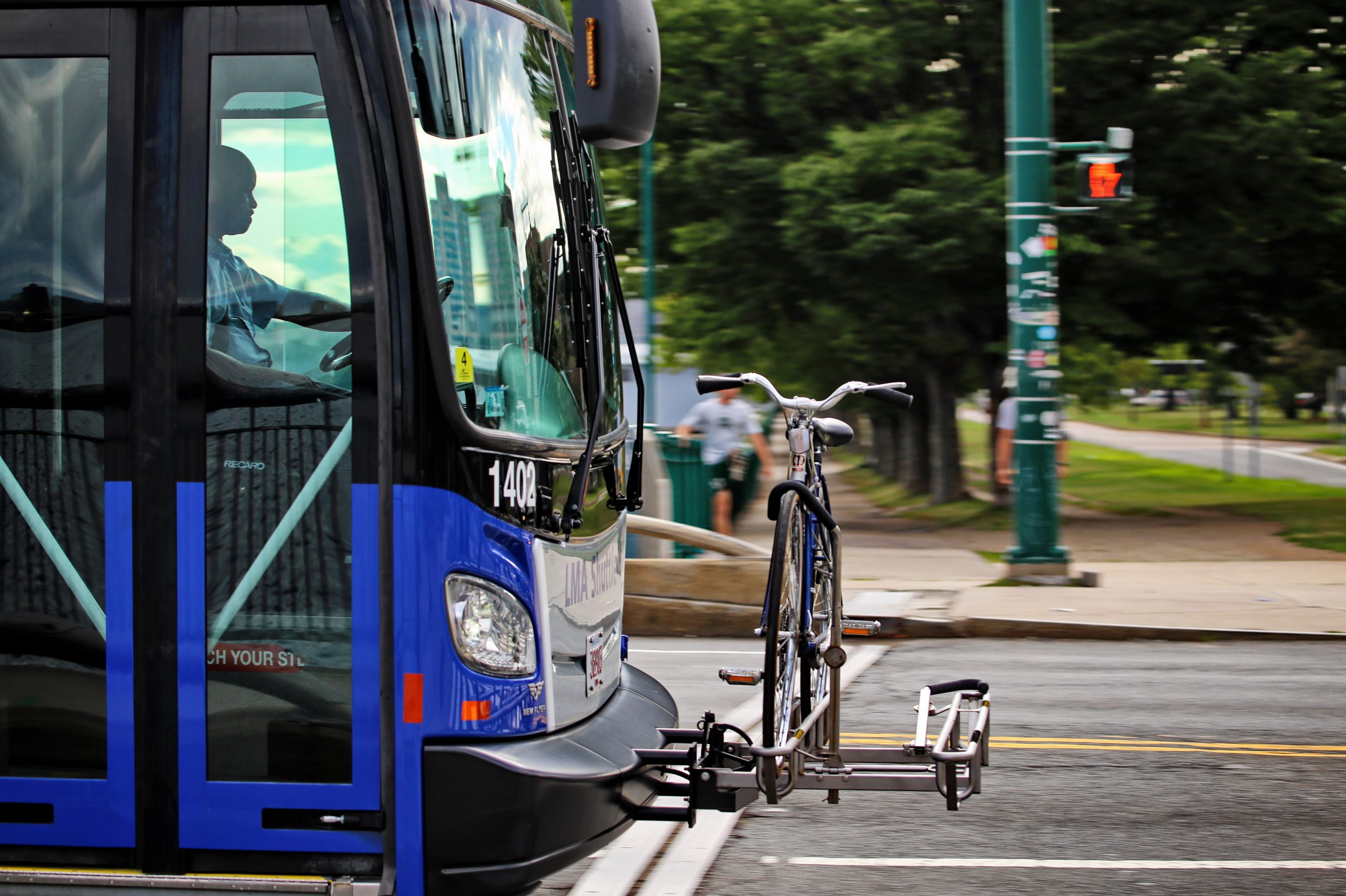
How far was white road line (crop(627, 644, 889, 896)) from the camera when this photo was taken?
15.5 feet

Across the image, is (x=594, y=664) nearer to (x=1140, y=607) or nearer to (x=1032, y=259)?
(x=1140, y=607)

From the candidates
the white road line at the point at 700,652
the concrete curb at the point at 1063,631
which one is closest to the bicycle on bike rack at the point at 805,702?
the white road line at the point at 700,652

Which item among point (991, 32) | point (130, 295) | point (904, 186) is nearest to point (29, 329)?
point (130, 295)

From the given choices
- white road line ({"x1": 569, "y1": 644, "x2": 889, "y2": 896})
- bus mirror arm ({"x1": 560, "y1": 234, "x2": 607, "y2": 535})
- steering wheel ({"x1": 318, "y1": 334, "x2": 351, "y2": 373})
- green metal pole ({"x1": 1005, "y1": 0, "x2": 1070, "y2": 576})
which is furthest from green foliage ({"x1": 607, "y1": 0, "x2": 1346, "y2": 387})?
steering wheel ({"x1": 318, "y1": 334, "x2": 351, "y2": 373})

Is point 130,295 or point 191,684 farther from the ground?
point 130,295

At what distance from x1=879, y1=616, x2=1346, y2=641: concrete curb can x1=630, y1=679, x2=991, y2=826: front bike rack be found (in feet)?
18.9

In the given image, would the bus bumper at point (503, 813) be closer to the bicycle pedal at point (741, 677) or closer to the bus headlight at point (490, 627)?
the bus headlight at point (490, 627)

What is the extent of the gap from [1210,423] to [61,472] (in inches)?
3294

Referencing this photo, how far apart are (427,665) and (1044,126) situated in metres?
10.4

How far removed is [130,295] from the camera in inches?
150

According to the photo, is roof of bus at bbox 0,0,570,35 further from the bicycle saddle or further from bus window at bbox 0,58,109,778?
the bicycle saddle

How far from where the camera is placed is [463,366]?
3803 millimetres

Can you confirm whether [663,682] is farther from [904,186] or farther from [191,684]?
[904,186]

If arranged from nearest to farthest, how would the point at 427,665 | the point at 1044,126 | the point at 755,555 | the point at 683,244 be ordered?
1. the point at 427,665
2. the point at 755,555
3. the point at 1044,126
4. the point at 683,244
